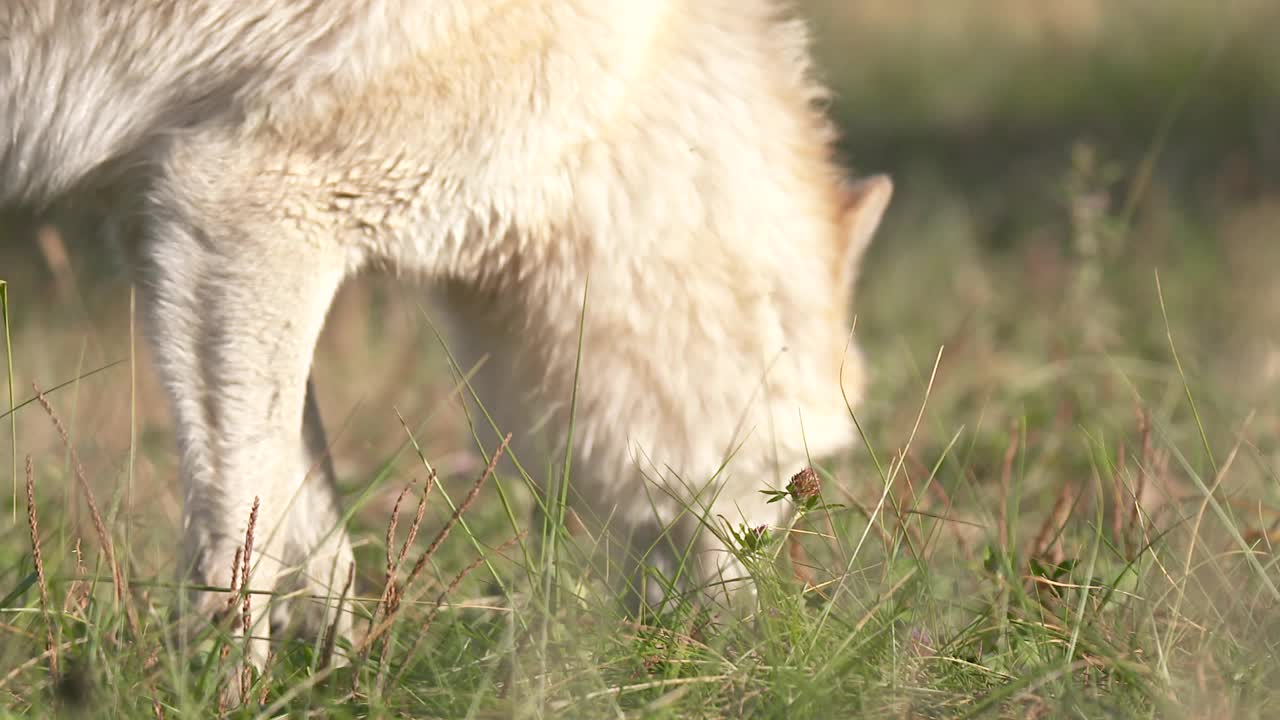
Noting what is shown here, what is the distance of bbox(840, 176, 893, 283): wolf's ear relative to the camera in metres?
3.20

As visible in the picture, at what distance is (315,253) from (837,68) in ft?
33.6

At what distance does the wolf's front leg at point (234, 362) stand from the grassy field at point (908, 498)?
0.16 meters

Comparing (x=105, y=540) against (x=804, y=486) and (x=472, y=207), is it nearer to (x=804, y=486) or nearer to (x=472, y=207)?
(x=472, y=207)

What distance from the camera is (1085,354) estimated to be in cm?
466

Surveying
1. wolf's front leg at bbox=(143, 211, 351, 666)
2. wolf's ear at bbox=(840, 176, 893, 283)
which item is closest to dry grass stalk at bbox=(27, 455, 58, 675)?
wolf's front leg at bbox=(143, 211, 351, 666)

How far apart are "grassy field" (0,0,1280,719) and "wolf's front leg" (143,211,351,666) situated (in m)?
0.16

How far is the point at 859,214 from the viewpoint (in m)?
3.21

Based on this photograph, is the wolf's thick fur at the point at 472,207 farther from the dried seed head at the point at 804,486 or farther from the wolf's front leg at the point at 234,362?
the dried seed head at the point at 804,486

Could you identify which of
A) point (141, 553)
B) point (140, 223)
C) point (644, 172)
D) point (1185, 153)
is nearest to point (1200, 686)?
point (644, 172)

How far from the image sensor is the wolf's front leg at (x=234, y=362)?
2.44m

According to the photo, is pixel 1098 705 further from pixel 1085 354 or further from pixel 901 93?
pixel 901 93

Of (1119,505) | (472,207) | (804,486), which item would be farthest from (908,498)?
(472,207)

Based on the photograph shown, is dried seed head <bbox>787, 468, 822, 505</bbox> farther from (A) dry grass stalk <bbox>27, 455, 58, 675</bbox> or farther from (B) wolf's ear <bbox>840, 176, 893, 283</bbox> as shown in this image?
(A) dry grass stalk <bbox>27, 455, 58, 675</bbox>

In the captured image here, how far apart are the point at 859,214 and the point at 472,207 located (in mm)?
1141
